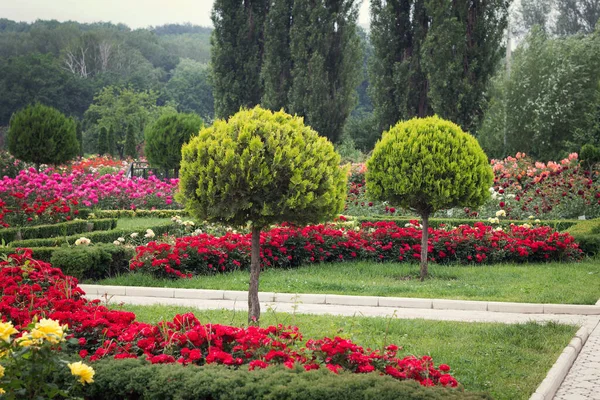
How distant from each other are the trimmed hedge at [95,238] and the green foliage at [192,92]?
53.0 m

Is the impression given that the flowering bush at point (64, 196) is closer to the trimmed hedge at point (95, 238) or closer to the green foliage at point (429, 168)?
the trimmed hedge at point (95, 238)

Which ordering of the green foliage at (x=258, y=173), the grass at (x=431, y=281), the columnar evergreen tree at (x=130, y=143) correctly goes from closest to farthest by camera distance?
1. the green foliage at (x=258, y=173)
2. the grass at (x=431, y=281)
3. the columnar evergreen tree at (x=130, y=143)

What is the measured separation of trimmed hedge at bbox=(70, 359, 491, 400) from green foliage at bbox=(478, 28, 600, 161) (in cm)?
2313

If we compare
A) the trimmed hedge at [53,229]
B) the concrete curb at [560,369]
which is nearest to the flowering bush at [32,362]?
the concrete curb at [560,369]

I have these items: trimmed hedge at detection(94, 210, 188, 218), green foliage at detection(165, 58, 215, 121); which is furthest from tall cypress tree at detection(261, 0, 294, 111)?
green foliage at detection(165, 58, 215, 121)

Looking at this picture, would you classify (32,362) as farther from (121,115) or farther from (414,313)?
(121,115)

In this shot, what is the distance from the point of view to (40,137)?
21703 mm

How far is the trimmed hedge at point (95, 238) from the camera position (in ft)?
36.8

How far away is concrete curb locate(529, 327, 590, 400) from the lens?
17.8 feet

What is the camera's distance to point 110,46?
70375 millimetres

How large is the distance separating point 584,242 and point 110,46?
64.7 metres

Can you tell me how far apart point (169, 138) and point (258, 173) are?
16813 millimetres

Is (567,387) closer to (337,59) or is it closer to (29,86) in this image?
(337,59)

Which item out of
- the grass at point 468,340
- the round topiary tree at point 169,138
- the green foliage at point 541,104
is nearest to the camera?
the grass at point 468,340
